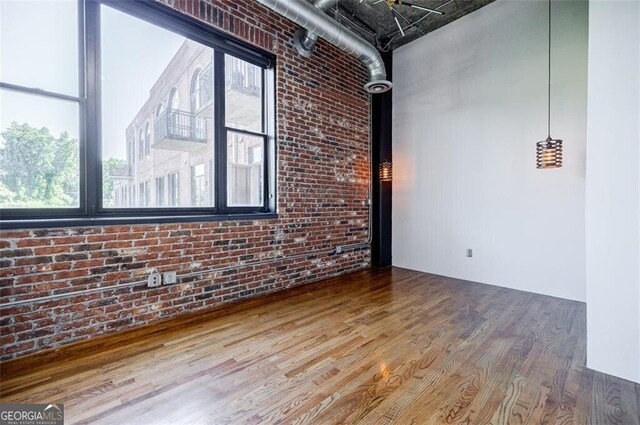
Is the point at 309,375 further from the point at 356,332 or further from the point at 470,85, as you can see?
the point at 470,85

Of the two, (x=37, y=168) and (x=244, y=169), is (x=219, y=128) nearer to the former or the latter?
(x=244, y=169)

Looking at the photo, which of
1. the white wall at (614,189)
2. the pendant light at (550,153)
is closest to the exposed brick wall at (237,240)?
the pendant light at (550,153)

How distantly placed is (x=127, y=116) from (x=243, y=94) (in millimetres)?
1324

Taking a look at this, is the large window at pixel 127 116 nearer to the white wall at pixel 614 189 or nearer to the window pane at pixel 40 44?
the window pane at pixel 40 44

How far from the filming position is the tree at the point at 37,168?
2088 millimetres

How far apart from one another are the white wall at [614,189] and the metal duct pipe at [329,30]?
204cm

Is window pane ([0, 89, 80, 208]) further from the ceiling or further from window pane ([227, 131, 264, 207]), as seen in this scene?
the ceiling

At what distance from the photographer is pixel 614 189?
1896mm

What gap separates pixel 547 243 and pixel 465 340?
211cm

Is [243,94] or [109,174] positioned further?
[243,94]

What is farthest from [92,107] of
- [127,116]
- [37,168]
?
[37,168]

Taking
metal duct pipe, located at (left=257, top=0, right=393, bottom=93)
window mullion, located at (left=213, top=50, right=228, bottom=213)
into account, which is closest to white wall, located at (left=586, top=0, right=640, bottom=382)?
metal duct pipe, located at (left=257, top=0, right=393, bottom=93)

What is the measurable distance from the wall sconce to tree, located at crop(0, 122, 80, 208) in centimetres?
389

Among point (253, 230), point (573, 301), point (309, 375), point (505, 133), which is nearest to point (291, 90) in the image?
point (253, 230)
